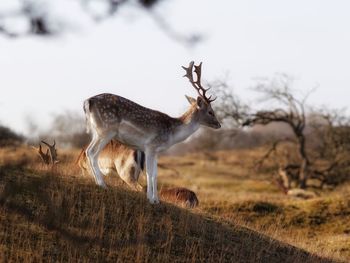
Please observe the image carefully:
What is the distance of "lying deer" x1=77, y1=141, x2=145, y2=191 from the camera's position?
16.2m

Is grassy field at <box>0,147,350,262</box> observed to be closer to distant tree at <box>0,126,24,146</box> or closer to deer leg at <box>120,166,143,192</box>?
distant tree at <box>0,126,24,146</box>

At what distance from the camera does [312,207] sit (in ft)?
72.3

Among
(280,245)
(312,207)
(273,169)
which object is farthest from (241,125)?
(280,245)

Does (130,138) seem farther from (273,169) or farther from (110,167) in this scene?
(273,169)

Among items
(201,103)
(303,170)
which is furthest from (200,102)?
(303,170)

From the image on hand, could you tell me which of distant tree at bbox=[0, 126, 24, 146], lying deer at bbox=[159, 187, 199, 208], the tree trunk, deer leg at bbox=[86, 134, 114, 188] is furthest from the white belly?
the tree trunk

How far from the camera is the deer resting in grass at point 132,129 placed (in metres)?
12.8

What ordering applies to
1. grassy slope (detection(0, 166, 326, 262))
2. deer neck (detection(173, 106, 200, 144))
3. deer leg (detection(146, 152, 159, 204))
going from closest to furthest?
grassy slope (detection(0, 166, 326, 262)) < deer leg (detection(146, 152, 159, 204)) < deer neck (detection(173, 106, 200, 144))

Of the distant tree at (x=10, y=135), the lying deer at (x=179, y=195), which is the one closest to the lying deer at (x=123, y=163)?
the lying deer at (x=179, y=195)

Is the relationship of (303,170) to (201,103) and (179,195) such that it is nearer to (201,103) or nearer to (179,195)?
(179,195)

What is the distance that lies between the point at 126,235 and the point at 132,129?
2128 mm

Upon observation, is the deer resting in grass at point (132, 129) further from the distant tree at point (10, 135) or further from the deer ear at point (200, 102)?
the distant tree at point (10, 135)

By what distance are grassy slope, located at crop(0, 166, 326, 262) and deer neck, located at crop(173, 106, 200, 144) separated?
1.31 meters

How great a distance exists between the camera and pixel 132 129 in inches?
516
